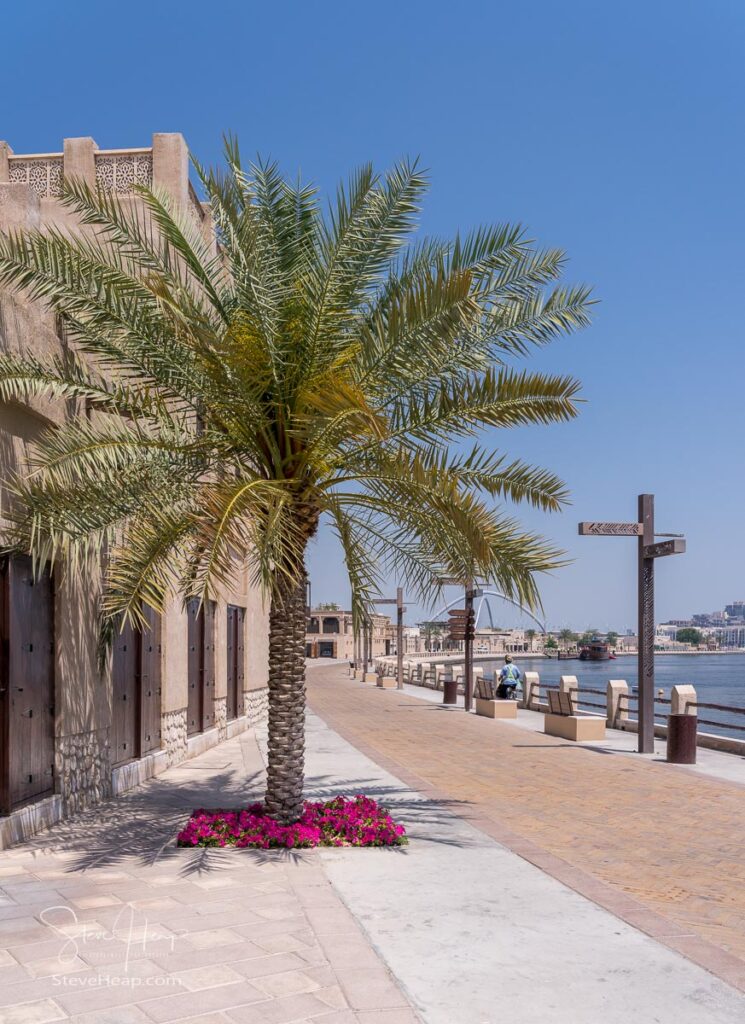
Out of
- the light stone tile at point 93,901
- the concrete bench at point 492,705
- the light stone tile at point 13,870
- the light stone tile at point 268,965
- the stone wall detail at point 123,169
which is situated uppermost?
the stone wall detail at point 123,169

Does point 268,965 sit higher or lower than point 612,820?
higher

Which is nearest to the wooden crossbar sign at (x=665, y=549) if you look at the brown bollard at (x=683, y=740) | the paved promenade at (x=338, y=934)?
the brown bollard at (x=683, y=740)

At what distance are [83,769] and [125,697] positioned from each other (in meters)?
1.80

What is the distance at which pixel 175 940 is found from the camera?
20.1 feet

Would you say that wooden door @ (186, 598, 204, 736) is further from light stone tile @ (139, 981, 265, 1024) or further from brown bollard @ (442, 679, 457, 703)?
brown bollard @ (442, 679, 457, 703)

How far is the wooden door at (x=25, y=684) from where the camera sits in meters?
9.05

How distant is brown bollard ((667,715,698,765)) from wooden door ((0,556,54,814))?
375 inches

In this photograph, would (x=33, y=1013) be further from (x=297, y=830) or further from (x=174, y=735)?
(x=174, y=735)

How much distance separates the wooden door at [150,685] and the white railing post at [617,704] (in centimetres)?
1049

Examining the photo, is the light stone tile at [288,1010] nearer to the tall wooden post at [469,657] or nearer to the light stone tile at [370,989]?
the light stone tile at [370,989]

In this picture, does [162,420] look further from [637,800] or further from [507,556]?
[637,800]

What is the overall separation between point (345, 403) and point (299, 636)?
9.13 ft

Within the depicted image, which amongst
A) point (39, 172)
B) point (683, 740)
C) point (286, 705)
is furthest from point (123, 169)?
point (683, 740)

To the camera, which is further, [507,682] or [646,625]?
[507,682]
